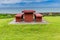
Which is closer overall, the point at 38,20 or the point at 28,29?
the point at 28,29

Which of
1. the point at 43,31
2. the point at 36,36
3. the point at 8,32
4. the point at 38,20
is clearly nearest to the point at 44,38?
the point at 36,36

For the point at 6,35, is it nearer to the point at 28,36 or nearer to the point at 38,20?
the point at 28,36

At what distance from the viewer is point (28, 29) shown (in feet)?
28.3

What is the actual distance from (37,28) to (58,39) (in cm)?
210

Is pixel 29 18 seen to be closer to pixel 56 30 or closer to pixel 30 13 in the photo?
pixel 30 13

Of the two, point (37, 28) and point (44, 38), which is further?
A: point (37, 28)

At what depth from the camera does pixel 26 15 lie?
10.9 m

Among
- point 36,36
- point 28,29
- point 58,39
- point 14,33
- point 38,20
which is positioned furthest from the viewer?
point 38,20

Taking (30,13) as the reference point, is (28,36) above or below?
below

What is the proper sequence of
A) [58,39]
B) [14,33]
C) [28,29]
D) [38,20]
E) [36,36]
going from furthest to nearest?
[38,20] → [28,29] → [14,33] → [36,36] → [58,39]

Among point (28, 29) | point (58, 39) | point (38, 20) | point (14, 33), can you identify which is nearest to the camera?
point (58, 39)

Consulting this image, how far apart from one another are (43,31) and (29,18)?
2654mm

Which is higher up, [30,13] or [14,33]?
[30,13]

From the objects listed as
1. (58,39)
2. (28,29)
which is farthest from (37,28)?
(58,39)
